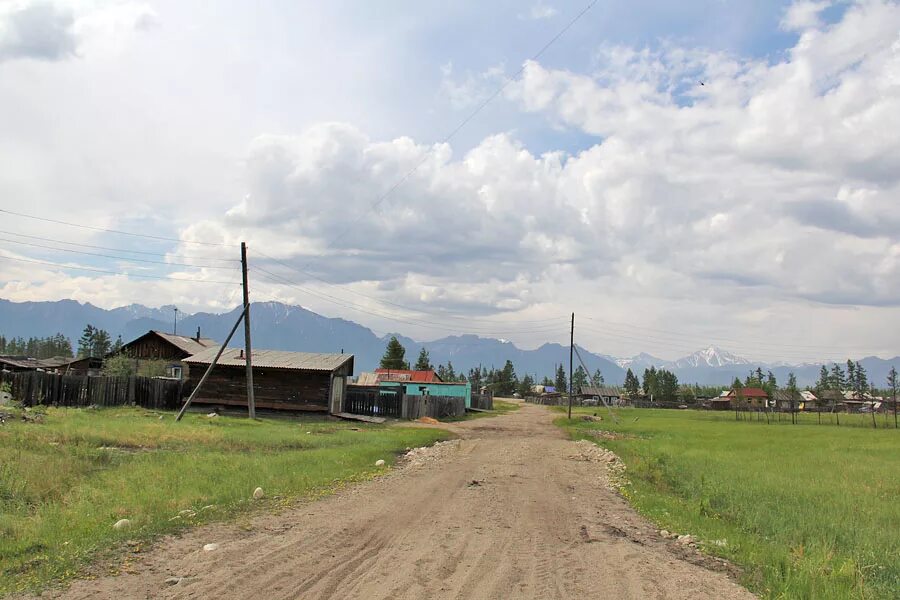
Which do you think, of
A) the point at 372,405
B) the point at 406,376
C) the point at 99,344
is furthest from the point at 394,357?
the point at 372,405

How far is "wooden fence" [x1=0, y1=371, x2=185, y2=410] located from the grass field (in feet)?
89.0

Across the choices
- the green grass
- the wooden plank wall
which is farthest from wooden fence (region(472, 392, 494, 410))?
the green grass

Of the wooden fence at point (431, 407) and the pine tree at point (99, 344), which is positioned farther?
the pine tree at point (99, 344)

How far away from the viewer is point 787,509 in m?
14.2

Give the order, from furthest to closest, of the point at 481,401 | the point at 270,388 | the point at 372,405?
the point at 481,401
the point at 372,405
the point at 270,388

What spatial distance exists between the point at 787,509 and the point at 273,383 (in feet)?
114

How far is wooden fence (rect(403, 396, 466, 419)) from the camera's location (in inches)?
1831

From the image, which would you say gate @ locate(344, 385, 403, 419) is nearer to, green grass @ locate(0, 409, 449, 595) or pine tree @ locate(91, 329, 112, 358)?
green grass @ locate(0, 409, 449, 595)

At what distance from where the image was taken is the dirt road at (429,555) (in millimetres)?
7133

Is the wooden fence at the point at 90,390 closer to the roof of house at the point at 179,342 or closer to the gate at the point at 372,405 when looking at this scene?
the gate at the point at 372,405

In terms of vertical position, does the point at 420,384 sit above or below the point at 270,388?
below

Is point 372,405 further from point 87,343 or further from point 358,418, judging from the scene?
point 87,343

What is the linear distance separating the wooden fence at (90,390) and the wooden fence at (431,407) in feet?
51.4

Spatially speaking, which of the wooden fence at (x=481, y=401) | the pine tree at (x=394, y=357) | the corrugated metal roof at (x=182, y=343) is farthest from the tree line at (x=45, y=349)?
the wooden fence at (x=481, y=401)
